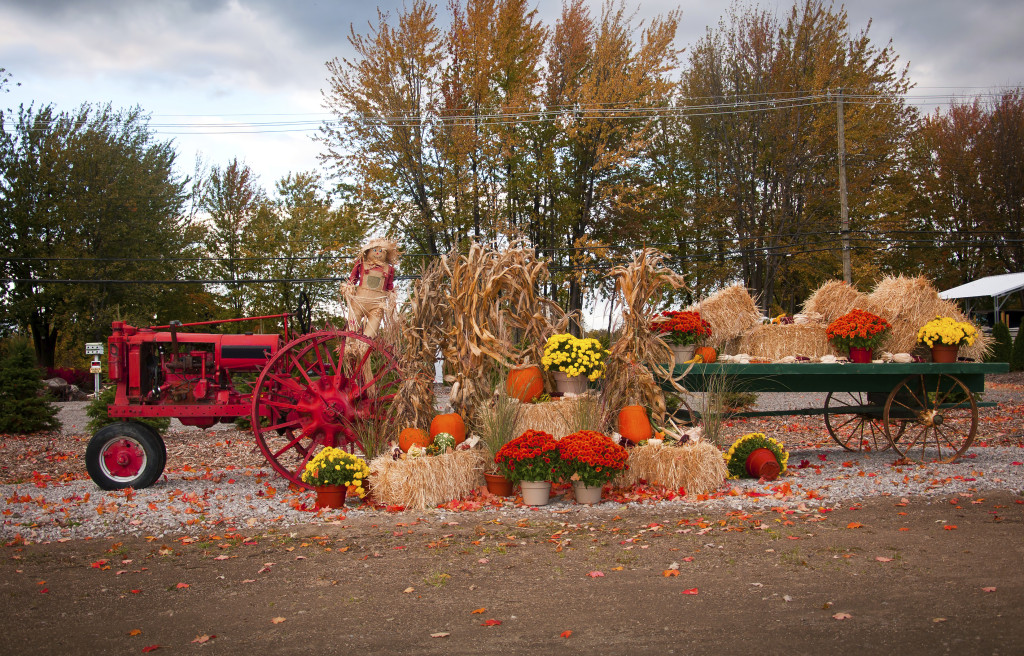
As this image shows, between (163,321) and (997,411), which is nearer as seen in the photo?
(997,411)

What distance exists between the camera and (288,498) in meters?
7.82

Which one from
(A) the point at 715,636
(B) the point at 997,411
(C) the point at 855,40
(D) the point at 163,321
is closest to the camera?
(A) the point at 715,636

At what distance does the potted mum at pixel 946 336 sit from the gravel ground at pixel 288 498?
122 cm

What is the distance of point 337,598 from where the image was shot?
4.69 metres

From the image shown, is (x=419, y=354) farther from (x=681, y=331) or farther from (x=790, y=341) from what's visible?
(x=790, y=341)

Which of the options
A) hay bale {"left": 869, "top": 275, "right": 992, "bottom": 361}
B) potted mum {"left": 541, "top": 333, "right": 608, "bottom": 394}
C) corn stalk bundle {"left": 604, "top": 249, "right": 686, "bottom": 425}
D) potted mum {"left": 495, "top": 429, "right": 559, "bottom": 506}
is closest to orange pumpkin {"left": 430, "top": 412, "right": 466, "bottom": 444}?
potted mum {"left": 495, "top": 429, "right": 559, "bottom": 506}

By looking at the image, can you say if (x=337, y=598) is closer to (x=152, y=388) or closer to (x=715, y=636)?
(x=715, y=636)

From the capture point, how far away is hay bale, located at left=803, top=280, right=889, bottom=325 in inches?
361

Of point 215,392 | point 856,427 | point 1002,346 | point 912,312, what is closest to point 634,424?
point 912,312

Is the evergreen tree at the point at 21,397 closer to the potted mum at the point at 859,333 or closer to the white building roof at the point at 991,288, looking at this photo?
the potted mum at the point at 859,333

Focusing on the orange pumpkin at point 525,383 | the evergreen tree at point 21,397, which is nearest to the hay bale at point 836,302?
the orange pumpkin at point 525,383

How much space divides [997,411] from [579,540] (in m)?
13.5

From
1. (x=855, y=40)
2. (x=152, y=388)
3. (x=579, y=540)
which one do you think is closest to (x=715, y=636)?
(x=579, y=540)

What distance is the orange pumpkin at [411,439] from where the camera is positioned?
7840 millimetres
